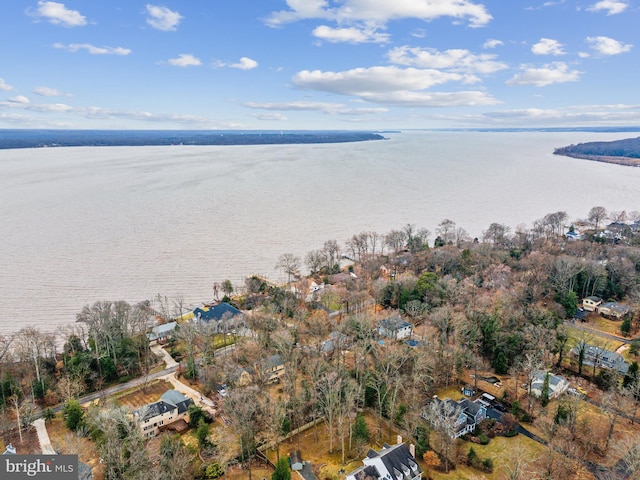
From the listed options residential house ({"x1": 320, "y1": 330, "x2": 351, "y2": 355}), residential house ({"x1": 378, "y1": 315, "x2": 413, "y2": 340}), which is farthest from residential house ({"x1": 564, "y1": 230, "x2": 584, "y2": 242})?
residential house ({"x1": 320, "y1": 330, "x2": 351, "y2": 355})

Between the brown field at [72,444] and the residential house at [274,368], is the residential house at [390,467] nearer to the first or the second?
the residential house at [274,368]

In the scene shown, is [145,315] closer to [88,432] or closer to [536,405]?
[88,432]

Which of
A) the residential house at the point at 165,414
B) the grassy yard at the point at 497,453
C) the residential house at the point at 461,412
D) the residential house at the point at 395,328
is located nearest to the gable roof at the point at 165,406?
the residential house at the point at 165,414

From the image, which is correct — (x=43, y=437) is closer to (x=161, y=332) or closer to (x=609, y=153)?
(x=161, y=332)

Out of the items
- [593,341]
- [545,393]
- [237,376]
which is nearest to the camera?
[545,393]

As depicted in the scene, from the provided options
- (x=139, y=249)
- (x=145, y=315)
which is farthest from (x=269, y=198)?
(x=145, y=315)

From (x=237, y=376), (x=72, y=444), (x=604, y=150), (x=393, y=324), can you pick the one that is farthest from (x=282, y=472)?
(x=604, y=150)
